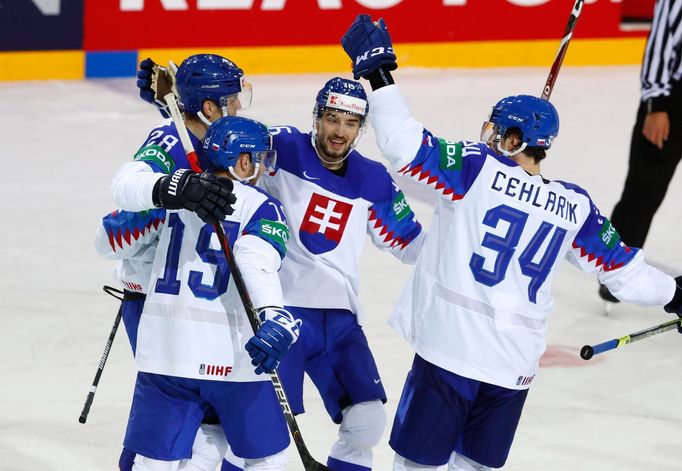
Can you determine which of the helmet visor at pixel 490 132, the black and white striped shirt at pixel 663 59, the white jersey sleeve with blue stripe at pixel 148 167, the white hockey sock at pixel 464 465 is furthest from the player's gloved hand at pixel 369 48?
the black and white striped shirt at pixel 663 59

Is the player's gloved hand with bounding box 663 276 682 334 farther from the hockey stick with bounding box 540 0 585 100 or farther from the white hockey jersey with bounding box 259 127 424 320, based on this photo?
the white hockey jersey with bounding box 259 127 424 320

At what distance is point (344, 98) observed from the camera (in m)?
4.00

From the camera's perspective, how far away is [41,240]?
6.45 meters

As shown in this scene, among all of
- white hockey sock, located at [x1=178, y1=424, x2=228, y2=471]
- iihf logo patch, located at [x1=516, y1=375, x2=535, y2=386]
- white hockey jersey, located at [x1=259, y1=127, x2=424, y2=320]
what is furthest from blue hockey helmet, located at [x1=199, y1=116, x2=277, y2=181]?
iihf logo patch, located at [x1=516, y1=375, x2=535, y2=386]

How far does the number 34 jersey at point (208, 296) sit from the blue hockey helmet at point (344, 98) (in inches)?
20.2

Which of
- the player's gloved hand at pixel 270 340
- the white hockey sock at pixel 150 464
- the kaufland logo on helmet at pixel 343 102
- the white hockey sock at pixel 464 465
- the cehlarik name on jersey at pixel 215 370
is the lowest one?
the white hockey sock at pixel 464 465

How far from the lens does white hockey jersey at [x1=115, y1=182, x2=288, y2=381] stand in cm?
358

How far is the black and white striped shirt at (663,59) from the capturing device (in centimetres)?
587

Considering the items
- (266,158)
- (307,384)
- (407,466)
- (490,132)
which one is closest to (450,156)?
(490,132)

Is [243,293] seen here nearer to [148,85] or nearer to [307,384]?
[148,85]

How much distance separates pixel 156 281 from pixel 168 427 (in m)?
0.40

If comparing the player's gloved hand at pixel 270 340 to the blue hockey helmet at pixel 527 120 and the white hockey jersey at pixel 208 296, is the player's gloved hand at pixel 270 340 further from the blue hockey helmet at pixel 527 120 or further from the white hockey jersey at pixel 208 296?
the blue hockey helmet at pixel 527 120

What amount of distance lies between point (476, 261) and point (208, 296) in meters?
0.77

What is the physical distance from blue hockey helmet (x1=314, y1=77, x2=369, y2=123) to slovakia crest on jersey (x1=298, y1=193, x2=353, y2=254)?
275mm
